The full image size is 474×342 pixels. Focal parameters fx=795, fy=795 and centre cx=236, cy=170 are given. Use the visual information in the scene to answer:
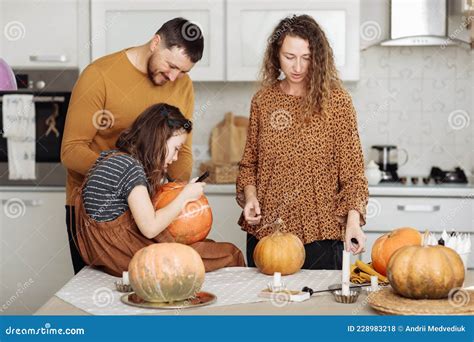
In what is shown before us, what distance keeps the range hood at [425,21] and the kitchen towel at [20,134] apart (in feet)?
5.83

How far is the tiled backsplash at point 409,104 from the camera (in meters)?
4.16

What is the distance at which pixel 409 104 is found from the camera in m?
4.19

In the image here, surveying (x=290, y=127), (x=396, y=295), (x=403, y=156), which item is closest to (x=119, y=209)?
(x=290, y=127)

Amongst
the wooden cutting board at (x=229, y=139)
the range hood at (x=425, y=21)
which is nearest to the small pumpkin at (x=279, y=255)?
the wooden cutting board at (x=229, y=139)

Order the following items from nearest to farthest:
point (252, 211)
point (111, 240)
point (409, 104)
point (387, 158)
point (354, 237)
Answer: point (111, 240) → point (354, 237) → point (252, 211) → point (387, 158) → point (409, 104)

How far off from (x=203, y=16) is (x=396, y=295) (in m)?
2.41

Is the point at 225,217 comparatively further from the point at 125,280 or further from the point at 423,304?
the point at 423,304

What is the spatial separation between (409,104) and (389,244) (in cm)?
234

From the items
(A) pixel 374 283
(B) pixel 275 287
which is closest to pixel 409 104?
(A) pixel 374 283

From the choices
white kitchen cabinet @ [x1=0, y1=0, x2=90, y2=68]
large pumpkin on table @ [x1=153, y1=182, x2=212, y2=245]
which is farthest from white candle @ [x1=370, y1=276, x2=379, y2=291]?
white kitchen cabinet @ [x1=0, y1=0, x2=90, y2=68]

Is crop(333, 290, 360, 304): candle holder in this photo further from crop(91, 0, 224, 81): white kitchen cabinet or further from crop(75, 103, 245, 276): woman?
crop(91, 0, 224, 81): white kitchen cabinet

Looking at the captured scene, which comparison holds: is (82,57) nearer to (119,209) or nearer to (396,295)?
(119,209)

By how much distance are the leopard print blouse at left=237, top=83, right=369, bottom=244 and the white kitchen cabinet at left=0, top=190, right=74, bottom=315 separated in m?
1.69

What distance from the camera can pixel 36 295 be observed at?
12.7 ft
